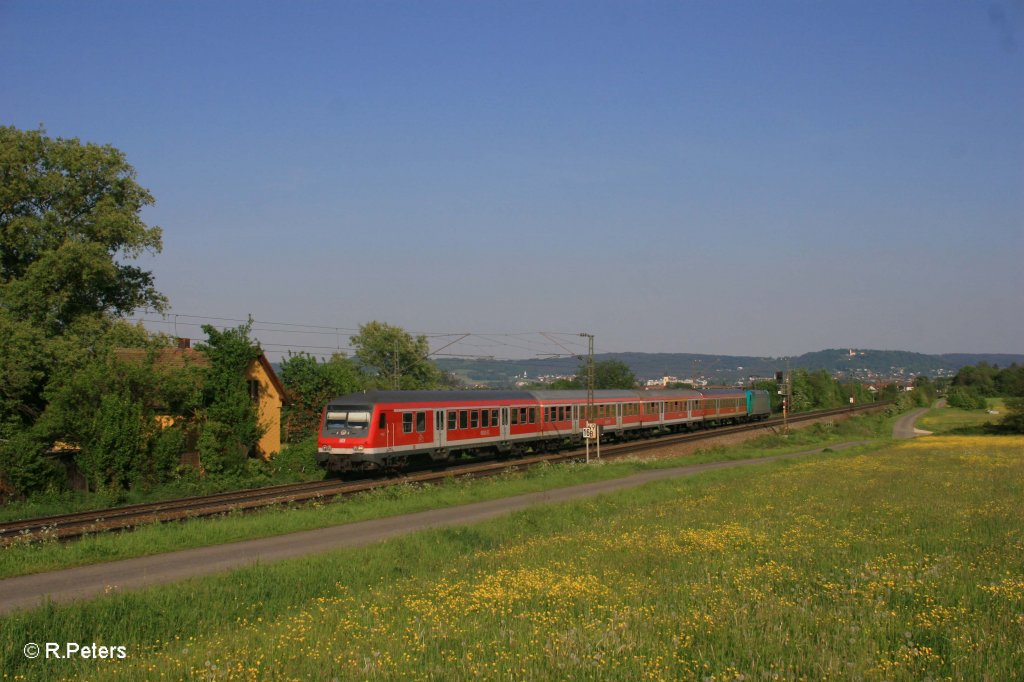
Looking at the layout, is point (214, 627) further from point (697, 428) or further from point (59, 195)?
point (697, 428)

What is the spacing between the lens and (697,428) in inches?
2756

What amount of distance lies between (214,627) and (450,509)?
13.9 meters

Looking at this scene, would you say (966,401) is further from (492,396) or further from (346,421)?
(346,421)

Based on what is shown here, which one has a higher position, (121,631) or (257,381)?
(257,381)

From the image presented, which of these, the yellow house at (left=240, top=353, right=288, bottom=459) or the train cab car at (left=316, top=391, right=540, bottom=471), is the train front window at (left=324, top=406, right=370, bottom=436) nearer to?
the train cab car at (left=316, top=391, right=540, bottom=471)

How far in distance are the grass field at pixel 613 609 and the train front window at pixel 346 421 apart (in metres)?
13.6

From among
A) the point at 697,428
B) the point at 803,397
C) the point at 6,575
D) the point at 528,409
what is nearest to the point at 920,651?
the point at 6,575

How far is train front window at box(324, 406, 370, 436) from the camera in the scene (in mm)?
31984

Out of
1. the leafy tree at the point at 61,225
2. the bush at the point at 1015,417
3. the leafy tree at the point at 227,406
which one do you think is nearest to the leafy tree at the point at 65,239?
the leafy tree at the point at 61,225

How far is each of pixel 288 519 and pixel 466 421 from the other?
16.5 meters

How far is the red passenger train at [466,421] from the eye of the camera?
32.1m

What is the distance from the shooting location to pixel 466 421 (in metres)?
38.0

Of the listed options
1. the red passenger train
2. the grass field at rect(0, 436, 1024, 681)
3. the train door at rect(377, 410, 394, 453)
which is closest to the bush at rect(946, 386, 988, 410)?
the red passenger train

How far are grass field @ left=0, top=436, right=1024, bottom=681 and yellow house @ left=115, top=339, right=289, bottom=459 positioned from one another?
2378cm
